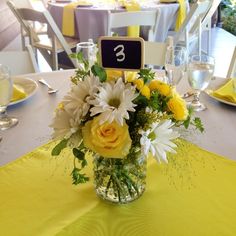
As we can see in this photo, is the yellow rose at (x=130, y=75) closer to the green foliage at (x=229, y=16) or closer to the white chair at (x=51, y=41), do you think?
the white chair at (x=51, y=41)

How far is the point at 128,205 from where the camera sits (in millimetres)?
674

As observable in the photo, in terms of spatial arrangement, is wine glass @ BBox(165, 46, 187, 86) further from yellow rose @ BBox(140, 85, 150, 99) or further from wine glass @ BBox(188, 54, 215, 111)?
yellow rose @ BBox(140, 85, 150, 99)

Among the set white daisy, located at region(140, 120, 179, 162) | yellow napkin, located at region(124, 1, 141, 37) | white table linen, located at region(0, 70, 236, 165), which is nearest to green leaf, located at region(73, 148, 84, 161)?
white daisy, located at region(140, 120, 179, 162)

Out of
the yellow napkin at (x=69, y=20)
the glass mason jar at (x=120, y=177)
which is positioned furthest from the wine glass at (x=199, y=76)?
the yellow napkin at (x=69, y=20)

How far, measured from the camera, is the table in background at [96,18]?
2639mm

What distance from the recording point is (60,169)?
796 millimetres

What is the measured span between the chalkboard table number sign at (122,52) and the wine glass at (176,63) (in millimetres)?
447

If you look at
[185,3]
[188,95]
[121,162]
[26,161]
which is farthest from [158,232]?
[185,3]

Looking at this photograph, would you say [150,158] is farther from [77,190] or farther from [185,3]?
[185,3]

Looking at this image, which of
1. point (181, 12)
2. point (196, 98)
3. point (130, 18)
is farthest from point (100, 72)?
point (181, 12)

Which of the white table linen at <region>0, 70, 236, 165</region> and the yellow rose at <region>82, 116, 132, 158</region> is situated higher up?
the yellow rose at <region>82, 116, 132, 158</region>

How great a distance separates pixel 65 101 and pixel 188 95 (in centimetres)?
64

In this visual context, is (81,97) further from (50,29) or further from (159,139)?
(50,29)

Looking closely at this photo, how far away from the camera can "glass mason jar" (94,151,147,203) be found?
622 mm
